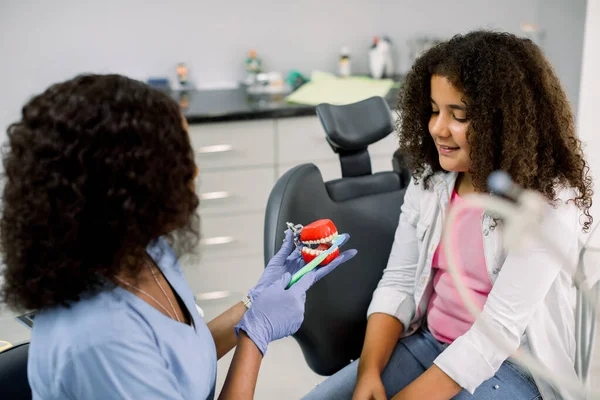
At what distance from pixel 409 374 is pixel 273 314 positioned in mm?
375

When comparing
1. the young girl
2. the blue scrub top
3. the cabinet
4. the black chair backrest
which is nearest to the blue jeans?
the young girl

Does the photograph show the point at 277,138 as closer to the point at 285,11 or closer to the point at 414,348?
the point at 285,11

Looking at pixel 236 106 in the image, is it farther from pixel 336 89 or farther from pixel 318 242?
pixel 318 242

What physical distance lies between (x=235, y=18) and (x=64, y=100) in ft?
6.84

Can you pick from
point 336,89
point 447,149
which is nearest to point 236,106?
point 336,89

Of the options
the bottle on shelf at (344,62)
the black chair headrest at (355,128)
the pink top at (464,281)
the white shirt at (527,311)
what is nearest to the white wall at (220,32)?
the bottle on shelf at (344,62)

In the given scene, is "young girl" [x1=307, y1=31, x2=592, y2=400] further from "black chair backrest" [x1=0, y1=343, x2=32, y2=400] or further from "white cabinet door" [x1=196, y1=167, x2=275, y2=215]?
"white cabinet door" [x1=196, y1=167, x2=275, y2=215]

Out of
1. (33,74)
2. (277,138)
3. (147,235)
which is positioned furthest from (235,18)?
(147,235)

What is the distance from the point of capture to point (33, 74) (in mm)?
2721

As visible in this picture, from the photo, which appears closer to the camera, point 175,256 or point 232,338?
point 175,256

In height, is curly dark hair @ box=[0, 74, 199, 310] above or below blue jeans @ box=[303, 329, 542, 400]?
above

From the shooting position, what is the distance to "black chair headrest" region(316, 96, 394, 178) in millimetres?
1528

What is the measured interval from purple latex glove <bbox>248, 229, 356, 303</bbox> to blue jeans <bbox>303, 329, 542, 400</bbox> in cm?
26

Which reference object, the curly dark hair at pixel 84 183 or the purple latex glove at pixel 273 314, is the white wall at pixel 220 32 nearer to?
the purple latex glove at pixel 273 314
